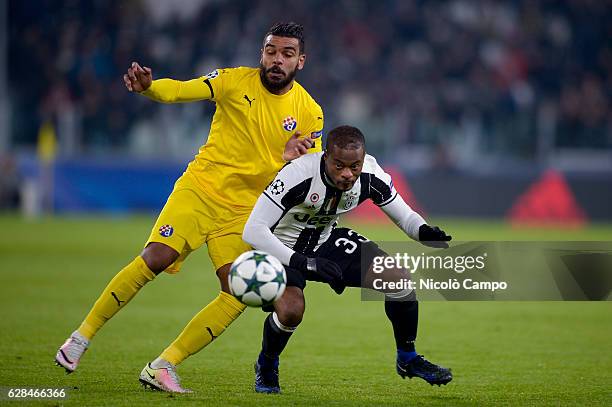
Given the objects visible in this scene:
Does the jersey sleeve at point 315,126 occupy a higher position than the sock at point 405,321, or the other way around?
the jersey sleeve at point 315,126

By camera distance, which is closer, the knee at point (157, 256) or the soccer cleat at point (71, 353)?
the soccer cleat at point (71, 353)

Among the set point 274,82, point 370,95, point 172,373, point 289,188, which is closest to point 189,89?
point 274,82

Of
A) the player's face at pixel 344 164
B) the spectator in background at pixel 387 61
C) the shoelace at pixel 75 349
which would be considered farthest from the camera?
the spectator in background at pixel 387 61

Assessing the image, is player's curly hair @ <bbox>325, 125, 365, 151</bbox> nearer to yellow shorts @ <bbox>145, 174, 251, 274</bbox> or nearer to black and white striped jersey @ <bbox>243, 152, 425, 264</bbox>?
black and white striped jersey @ <bbox>243, 152, 425, 264</bbox>

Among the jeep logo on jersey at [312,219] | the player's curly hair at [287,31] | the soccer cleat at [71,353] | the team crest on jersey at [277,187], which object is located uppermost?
the player's curly hair at [287,31]

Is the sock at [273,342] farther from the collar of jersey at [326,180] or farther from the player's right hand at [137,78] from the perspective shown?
the player's right hand at [137,78]

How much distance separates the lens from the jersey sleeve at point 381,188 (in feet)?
21.8

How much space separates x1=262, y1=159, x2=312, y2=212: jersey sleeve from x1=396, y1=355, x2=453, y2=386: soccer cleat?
1244 mm

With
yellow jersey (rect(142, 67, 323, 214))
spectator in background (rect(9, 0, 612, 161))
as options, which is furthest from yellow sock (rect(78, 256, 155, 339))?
spectator in background (rect(9, 0, 612, 161))

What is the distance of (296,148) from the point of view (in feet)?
21.9

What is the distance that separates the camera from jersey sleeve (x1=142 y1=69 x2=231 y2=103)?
6.64 meters

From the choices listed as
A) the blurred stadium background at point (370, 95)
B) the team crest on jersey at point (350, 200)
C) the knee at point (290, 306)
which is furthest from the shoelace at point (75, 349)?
the blurred stadium background at point (370, 95)

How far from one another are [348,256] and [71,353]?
178cm

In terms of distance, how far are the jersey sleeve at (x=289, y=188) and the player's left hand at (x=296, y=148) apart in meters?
0.19
